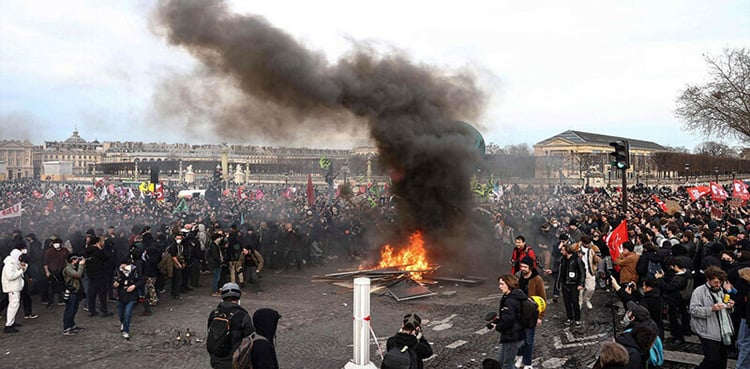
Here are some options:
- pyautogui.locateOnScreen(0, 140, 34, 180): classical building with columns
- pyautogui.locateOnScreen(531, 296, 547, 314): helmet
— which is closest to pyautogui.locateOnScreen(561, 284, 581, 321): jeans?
pyautogui.locateOnScreen(531, 296, 547, 314): helmet

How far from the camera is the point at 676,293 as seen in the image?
8.04 metres

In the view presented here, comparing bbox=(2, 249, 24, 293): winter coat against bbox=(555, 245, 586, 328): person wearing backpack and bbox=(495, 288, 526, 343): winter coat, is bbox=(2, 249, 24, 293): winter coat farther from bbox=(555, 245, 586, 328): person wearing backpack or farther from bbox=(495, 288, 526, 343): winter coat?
bbox=(555, 245, 586, 328): person wearing backpack

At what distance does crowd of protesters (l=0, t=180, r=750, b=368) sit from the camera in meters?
6.91

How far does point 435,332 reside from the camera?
948 cm

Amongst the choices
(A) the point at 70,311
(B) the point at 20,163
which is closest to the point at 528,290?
(A) the point at 70,311

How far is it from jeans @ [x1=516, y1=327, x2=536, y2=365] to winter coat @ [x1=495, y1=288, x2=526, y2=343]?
0.65 metres

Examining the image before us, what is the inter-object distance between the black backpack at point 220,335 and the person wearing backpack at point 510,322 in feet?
10.4

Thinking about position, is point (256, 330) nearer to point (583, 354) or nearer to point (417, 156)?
point (583, 354)

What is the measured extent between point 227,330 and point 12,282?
21.1 feet

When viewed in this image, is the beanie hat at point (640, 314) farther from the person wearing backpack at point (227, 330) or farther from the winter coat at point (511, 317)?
the person wearing backpack at point (227, 330)

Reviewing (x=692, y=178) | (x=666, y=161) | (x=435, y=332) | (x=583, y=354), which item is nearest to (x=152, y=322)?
(x=435, y=332)

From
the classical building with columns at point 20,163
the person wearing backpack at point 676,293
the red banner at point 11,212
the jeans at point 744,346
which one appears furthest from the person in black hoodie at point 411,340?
the classical building with columns at point 20,163

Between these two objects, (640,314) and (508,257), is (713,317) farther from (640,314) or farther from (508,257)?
(508,257)

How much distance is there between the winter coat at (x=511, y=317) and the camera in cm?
633
